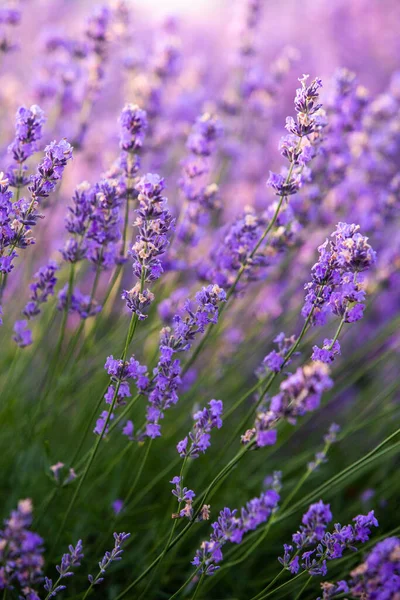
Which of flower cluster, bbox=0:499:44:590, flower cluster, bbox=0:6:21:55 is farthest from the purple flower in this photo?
flower cluster, bbox=0:6:21:55

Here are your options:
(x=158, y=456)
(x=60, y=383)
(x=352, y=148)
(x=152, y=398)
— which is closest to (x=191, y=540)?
(x=158, y=456)

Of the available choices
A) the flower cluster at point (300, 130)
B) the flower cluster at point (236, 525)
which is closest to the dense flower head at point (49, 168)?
the flower cluster at point (300, 130)

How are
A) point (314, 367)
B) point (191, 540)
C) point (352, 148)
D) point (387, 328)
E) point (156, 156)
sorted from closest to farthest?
point (314, 367) < point (191, 540) < point (387, 328) < point (352, 148) < point (156, 156)

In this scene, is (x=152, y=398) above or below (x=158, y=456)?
below

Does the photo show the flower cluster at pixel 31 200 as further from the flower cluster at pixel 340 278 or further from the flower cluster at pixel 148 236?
the flower cluster at pixel 340 278

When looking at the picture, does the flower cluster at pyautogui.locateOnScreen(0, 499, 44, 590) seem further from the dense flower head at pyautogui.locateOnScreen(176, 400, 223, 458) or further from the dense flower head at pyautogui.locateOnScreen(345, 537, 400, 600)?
the dense flower head at pyautogui.locateOnScreen(345, 537, 400, 600)

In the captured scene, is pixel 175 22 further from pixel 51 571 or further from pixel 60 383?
pixel 51 571

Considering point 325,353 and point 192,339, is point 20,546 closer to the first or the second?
point 192,339
